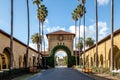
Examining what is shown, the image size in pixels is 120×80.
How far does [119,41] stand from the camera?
43125 mm

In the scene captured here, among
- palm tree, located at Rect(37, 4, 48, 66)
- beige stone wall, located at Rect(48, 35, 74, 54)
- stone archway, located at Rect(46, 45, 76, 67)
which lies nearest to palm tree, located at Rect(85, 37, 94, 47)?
beige stone wall, located at Rect(48, 35, 74, 54)

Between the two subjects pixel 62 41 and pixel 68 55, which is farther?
pixel 62 41

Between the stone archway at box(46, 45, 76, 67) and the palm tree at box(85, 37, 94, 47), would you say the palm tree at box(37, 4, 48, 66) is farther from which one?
the palm tree at box(85, 37, 94, 47)

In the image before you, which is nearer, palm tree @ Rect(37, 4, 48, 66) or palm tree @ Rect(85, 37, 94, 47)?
palm tree @ Rect(37, 4, 48, 66)

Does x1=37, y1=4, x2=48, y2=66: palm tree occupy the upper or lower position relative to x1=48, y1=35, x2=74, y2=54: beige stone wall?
upper

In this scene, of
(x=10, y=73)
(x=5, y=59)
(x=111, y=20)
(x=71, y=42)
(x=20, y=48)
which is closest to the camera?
(x=10, y=73)

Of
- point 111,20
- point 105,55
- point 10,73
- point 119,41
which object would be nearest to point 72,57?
point 105,55

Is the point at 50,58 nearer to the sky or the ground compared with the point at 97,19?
nearer to the ground

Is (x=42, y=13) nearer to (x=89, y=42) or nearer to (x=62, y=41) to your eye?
(x=62, y=41)

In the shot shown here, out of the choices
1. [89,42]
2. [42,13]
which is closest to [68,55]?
[42,13]

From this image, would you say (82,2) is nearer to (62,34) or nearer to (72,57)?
(72,57)

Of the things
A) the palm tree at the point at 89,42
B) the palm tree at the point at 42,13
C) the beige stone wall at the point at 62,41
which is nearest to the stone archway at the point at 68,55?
the beige stone wall at the point at 62,41

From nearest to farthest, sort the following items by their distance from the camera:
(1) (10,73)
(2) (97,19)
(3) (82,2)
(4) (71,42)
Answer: (1) (10,73), (2) (97,19), (3) (82,2), (4) (71,42)

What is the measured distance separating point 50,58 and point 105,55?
40.9 metres
